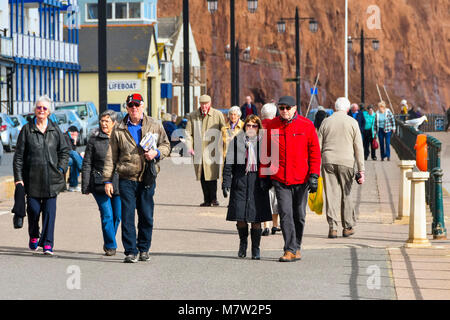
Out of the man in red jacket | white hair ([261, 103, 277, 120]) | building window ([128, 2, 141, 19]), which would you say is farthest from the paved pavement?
building window ([128, 2, 141, 19])

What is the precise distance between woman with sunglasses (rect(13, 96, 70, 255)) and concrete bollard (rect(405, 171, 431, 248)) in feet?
12.2

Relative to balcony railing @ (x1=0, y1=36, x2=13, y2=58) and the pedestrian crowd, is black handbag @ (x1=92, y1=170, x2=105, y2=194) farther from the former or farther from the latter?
balcony railing @ (x1=0, y1=36, x2=13, y2=58)

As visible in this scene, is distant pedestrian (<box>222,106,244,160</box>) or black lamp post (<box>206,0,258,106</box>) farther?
black lamp post (<box>206,0,258,106</box>)

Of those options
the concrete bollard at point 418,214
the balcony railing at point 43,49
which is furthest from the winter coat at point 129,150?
the balcony railing at point 43,49

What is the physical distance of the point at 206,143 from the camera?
1691cm

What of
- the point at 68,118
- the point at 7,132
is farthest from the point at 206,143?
the point at 68,118

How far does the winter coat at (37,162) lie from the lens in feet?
37.9

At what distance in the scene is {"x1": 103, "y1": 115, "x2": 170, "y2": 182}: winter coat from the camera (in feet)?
35.4

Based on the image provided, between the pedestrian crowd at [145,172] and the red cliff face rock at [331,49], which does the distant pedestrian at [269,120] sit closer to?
the pedestrian crowd at [145,172]

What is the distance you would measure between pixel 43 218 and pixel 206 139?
560 cm

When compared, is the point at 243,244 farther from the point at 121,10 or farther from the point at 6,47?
the point at 121,10

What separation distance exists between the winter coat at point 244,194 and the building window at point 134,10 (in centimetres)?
6455

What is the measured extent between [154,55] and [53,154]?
6060 centimetres
